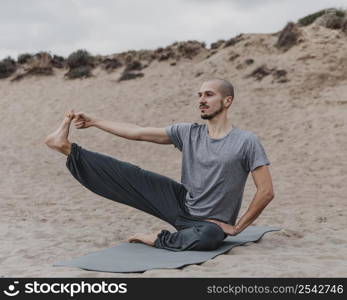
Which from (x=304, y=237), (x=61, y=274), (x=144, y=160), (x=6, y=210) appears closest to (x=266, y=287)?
(x=61, y=274)

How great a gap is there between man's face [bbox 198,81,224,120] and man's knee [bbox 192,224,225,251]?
863 millimetres

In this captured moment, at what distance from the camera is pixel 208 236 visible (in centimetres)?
429

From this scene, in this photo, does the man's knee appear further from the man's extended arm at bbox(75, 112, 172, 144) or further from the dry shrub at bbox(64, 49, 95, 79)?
the dry shrub at bbox(64, 49, 95, 79)

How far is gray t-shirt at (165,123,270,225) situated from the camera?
4.26m

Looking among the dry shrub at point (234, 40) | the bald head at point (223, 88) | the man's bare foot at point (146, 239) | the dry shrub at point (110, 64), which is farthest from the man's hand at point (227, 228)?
the dry shrub at point (110, 64)

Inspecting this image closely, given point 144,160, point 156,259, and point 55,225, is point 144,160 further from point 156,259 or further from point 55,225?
point 156,259

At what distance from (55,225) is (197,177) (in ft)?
9.07

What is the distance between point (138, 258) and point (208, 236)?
1.86 ft

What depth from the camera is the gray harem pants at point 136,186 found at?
451 centimetres

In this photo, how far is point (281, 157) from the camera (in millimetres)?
12438

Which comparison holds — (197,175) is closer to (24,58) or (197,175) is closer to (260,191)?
(260,191)

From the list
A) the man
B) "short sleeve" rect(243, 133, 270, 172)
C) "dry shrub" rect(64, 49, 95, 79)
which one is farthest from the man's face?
"dry shrub" rect(64, 49, 95, 79)

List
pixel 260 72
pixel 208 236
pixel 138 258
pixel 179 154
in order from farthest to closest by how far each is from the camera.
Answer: pixel 260 72, pixel 179 154, pixel 208 236, pixel 138 258

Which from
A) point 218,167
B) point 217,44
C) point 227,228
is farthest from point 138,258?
point 217,44
